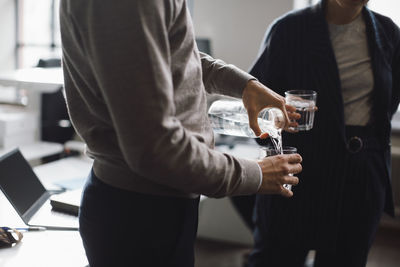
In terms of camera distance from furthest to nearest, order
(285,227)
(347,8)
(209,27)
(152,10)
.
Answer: (209,27) → (285,227) → (347,8) → (152,10)

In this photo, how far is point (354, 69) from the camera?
1697 millimetres

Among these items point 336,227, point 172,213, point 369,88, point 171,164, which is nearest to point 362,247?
point 336,227

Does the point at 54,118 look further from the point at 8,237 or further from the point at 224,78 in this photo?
the point at 224,78

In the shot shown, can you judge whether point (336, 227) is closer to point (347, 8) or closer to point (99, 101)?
point (347, 8)

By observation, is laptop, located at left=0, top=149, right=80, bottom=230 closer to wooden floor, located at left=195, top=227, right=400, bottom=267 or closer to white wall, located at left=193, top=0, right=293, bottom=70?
wooden floor, located at left=195, top=227, right=400, bottom=267

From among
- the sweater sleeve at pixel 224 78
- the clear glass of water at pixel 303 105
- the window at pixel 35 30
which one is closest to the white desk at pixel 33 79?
the sweater sleeve at pixel 224 78

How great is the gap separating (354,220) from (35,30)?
4.05m

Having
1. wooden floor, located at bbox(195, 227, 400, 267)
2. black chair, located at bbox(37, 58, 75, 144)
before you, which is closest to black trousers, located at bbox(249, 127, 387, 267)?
wooden floor, located at bbox(195, 227, 400, 267)

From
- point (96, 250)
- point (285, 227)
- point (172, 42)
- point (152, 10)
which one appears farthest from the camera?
point (285, 227)

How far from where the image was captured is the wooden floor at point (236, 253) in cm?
291

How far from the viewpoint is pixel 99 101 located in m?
0.85

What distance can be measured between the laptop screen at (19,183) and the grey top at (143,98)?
0.64 meters

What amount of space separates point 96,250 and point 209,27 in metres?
2.39

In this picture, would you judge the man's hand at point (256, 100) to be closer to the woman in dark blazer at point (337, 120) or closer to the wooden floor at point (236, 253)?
the woman in dark blazer at point (337, 120)
